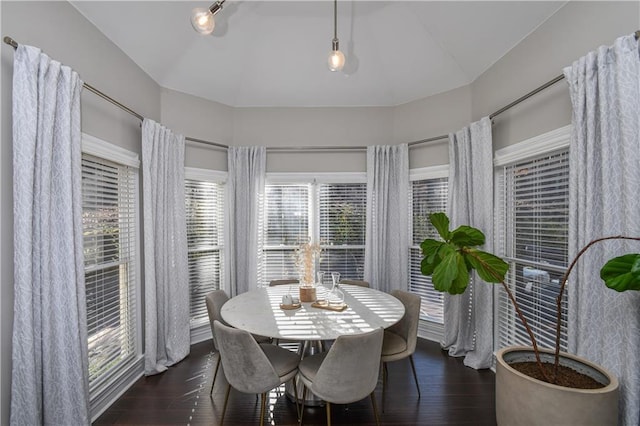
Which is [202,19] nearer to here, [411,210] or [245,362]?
[245,362]

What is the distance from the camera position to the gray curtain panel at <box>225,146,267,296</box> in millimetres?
3650

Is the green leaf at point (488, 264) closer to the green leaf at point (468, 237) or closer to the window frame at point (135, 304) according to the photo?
the green leaf at point (468, 237)

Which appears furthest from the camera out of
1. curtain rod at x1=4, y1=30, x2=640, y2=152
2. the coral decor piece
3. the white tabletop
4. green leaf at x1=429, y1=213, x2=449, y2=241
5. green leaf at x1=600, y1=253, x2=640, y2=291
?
the coral decor piece

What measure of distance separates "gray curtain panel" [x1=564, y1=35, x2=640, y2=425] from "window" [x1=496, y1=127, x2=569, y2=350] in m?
0.36

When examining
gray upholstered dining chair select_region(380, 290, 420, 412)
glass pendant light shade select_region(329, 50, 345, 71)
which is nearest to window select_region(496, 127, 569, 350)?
gray upholstered dining chair select_region(380, 290, 420, 412)

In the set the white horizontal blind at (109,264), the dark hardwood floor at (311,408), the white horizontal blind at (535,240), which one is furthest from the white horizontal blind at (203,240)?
the white horizontal blind at (535,240)

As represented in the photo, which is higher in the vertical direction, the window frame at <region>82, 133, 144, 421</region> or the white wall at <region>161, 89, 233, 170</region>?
the white wall at <region>161, 89, 233, 170</region>

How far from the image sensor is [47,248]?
1690 millimetres

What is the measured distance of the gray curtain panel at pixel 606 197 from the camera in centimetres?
153

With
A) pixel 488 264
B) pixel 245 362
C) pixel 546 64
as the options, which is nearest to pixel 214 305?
pixel 245 362

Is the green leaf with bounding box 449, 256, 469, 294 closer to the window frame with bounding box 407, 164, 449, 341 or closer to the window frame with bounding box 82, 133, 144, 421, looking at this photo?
the window frame with bounding box 407, 164, 449, 341

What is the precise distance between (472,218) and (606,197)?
1309 millimetres

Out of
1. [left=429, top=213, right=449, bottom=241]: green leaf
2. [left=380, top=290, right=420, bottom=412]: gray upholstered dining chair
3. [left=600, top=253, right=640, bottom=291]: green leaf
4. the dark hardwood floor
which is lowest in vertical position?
the dark hardwood floor

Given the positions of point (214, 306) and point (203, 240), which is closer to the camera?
point (214, 306)
